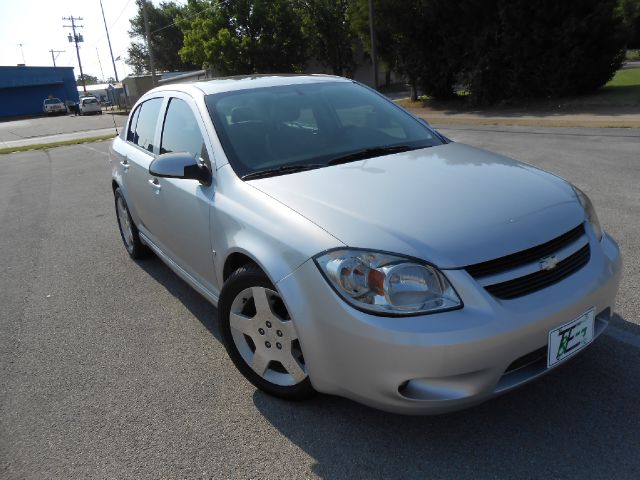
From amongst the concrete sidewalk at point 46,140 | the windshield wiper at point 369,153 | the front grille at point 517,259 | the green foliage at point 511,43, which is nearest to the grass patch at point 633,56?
the green foliage at point 511,43

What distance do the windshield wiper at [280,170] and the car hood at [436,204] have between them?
0.06 meters

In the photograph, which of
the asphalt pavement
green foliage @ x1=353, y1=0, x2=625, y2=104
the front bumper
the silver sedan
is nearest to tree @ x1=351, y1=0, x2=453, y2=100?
green foliage @ x1=353, y1=0, x2=625, y2=104

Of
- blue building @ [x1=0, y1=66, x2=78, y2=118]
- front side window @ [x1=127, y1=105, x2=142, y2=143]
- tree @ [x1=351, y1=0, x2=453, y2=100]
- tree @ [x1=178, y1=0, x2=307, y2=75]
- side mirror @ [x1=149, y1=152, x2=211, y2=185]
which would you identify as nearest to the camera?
side mirror @ [x1=149, y1=152, x2=211, y2=185]

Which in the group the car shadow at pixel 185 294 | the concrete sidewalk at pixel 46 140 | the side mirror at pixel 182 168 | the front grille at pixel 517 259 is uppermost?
the side mirror at pixel 182 168

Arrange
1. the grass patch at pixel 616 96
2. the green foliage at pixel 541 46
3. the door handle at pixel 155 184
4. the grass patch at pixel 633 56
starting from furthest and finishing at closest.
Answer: the grass patch at pixel 633 56 < the green foliage at pixel 541 46 < the grass patch at pixel 616 96 < the door handle at pixel 155 184

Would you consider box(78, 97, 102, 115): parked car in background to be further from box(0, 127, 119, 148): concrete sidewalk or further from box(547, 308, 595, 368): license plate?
box(547, 308, 595, 368): license plate

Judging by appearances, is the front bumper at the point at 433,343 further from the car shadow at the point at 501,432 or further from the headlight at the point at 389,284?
the car shadow at the point at 501,432

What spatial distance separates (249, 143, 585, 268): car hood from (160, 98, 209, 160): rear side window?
73cm

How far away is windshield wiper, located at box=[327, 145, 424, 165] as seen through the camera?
3.08 meters

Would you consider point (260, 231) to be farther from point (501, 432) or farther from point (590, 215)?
point (590, 215)

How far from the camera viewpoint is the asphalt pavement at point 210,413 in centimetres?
227

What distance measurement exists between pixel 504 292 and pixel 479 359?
0.99 ft

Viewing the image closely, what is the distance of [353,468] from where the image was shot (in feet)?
7.39

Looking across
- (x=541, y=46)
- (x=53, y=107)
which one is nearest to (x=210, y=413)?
(x=541, y=46)
